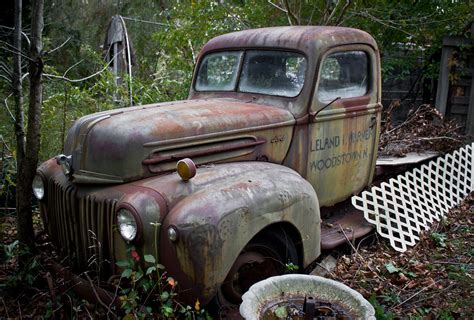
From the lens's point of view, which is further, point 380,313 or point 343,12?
point 343,12

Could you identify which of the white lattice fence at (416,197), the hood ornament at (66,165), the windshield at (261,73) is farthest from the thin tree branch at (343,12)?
the hood ornament at (66,165)

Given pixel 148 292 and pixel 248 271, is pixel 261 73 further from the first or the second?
pixel 148 292

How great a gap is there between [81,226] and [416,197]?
347cm

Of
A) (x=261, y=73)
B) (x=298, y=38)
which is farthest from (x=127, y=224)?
(x=298, y=38)

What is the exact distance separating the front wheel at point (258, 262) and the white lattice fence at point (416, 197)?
1.24 m

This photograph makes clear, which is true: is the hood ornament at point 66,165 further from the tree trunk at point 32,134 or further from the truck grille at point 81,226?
the tree trunk at point 32,134

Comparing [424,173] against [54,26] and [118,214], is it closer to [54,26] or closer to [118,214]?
[118,214]

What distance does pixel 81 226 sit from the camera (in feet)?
10.4

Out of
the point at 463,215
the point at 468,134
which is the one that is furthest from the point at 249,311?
the point at 468,134

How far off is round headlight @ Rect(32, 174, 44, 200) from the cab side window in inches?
91.7

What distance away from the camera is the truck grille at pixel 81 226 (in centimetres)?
301

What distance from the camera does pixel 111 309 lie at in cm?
287

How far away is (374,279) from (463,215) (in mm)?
2052

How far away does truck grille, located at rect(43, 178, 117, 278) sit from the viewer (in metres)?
3.01
